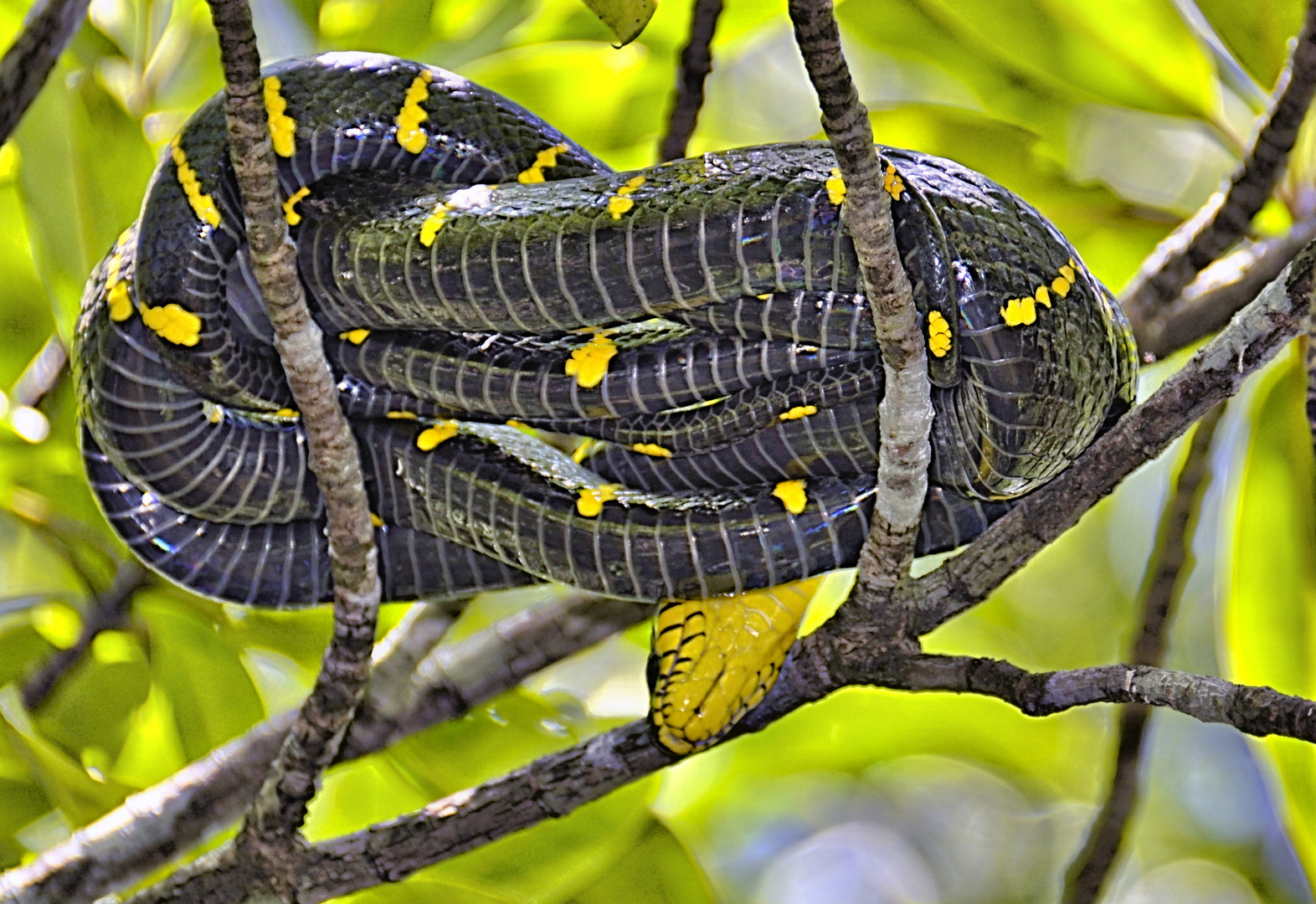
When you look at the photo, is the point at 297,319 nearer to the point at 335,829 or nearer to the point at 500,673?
the point at 500,673

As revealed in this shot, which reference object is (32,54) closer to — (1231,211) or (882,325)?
(882,325)

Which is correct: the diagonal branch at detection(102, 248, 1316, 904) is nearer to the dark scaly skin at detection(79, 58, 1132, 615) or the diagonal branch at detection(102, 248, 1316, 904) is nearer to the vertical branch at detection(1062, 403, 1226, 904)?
the dark scaly skin at detection(79, 58, 1132, 615)

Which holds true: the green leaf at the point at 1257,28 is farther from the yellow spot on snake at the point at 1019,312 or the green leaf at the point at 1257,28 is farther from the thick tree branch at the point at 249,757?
the thick tree branch at the point at 249,757

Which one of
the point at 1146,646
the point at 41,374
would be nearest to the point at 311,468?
the point at 41,374

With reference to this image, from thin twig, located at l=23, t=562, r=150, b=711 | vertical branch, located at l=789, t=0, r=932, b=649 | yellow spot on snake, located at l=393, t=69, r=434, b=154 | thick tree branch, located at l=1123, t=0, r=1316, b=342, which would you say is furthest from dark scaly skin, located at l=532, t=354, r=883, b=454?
thin twig, located at l=23, t=562, r=150, b=711

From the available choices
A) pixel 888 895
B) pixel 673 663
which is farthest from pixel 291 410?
pixel 888 895

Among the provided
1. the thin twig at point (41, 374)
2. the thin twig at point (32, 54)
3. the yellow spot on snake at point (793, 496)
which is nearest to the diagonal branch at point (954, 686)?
the yellow spot on snake at point (793, 496)
